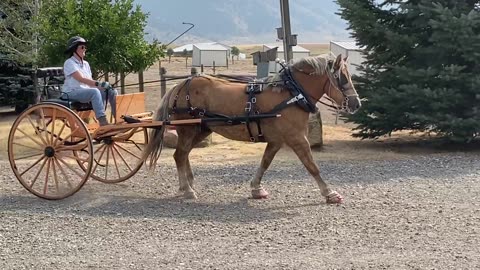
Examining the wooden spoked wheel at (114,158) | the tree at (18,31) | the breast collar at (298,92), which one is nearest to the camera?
the breast collar at (298,92)

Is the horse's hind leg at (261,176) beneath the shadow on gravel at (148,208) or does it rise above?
above

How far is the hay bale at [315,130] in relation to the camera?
46.3 feet

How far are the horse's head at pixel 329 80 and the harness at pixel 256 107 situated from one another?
0.15 m

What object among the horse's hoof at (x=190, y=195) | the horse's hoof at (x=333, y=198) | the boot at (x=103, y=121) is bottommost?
the horse's hoof at (x=190, y=195)

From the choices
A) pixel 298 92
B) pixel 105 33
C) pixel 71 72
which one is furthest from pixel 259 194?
pixel 105 33

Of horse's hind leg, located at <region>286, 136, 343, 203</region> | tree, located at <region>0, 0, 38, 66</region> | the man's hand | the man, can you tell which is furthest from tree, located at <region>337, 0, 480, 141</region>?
tree, located at <region>0, 0, 38, 66</region>

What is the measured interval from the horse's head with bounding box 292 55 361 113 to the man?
2.62 metres

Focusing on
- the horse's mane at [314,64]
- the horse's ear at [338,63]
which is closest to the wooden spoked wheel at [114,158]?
the horse's mane at [314,64]

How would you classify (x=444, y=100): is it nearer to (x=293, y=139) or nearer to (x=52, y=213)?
(x=293, y=139)

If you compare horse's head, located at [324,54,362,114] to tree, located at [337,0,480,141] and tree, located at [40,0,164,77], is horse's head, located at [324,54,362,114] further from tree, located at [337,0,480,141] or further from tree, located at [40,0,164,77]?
tree, located at [40,0,164,77]

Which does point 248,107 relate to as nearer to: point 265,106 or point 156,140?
point 265,106

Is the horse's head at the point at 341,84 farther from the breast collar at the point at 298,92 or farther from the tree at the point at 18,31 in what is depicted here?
the tree at the point at 18,31

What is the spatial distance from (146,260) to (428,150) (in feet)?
31.5

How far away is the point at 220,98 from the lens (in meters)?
9.32
